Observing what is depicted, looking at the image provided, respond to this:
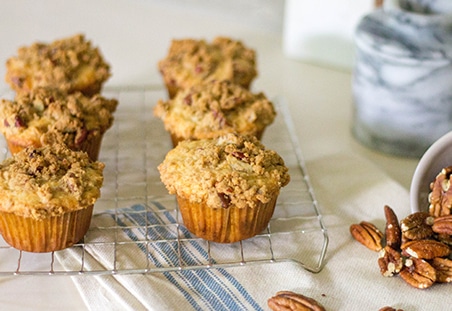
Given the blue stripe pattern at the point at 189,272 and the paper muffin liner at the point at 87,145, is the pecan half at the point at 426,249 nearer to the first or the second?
the blue stripe pattern at the point at 189,272

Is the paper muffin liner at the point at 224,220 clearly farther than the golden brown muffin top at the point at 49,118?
No

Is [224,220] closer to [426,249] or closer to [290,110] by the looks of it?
[426,249]

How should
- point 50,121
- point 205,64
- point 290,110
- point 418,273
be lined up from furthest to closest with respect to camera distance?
point 290,110
point 205,64
point 50,121
point 418,273

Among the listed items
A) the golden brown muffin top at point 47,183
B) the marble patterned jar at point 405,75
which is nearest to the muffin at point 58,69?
the golden brown muffin top at point 47,183

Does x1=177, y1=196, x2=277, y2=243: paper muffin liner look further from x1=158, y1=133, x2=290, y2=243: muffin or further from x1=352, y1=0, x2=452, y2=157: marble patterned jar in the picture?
x1=352, y1=0, x2=452, y2=157: marble patterned jar

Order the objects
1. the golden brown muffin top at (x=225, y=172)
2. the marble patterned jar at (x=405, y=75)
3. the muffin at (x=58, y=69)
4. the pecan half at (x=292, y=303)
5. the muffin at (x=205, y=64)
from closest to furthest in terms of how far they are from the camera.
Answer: the pecan half at (x=292, y=303), the golden brown muffin top at (x=225, y=172), the marble patterned jar at (x=405, y=75), the muffin at (x=58, y=69), the muffin at (x=205, y=64)

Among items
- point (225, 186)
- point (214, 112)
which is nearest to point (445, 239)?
point (225, 186)

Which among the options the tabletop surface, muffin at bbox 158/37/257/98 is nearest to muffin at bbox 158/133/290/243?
the tabletop surface
